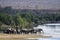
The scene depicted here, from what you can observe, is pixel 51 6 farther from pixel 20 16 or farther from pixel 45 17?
pixel 20 16

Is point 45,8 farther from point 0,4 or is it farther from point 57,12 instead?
point 0,4

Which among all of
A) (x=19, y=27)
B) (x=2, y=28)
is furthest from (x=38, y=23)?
(x=2, y=28)

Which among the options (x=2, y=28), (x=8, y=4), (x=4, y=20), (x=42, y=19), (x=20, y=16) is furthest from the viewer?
(x=8, y=4)

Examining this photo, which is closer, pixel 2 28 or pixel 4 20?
pixel 2 28

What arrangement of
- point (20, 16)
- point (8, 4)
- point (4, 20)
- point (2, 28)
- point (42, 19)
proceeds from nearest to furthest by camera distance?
point (2, 28) < point (4, 20) < point (20, 16) < point (42, 19) < point (8, 4)

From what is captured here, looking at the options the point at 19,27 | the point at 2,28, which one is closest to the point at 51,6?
the point at 19,27

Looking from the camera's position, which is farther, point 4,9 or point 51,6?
point 51,6

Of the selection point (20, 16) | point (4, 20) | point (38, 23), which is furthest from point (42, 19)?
point (4, 20)

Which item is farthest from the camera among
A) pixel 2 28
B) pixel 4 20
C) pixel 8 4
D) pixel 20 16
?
pixel 8 4

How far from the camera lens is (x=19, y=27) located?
149 feet

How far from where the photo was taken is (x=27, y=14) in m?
50.7

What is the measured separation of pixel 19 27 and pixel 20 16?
3.55 m

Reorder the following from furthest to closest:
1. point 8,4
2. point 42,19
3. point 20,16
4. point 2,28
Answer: point 8,4, point 42,19, point 20,16, point 2,28

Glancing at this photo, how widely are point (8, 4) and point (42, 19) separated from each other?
23.8 ft
